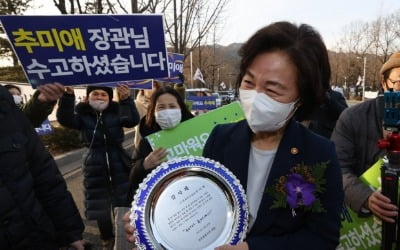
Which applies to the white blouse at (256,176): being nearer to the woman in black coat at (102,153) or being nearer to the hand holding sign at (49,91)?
the hand holding sign at (49,91)

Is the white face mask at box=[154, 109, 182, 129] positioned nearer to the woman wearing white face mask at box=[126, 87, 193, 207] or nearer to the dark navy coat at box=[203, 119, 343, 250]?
the woman wearing white face mask at box=[126, 87, 193, 207]

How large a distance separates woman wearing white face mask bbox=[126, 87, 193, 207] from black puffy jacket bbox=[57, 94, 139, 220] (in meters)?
0.81

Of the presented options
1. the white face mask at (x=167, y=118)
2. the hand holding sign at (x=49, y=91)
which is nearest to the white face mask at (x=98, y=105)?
the white face mask at (x=167, y=118)

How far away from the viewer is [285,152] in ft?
4.58

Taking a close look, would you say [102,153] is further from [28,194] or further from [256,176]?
[256,176]

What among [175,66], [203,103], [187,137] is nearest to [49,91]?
[187,137]

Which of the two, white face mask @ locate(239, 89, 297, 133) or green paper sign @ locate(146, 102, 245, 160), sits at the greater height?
white face mask @ locate(239, 89, 297, 133)

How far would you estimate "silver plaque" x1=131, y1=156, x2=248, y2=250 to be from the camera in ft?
3.86

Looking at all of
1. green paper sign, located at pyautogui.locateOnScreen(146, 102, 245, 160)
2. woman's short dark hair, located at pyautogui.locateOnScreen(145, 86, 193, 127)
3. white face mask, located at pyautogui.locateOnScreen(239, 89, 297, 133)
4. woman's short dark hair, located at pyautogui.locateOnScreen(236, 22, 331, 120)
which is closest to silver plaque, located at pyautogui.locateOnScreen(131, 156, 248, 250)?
white face mask, located at pyautogui.locateOnScreen(239, 89, 297, 133)

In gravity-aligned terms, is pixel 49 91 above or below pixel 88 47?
below

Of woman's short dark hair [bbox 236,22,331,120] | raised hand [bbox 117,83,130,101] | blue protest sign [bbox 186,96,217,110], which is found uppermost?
woman's short dark hair [bbox 236,22,331,120]

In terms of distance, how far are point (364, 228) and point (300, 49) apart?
1.25m

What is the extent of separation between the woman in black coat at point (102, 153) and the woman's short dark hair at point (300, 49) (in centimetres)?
254

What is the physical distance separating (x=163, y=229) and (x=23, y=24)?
5.36 ft
